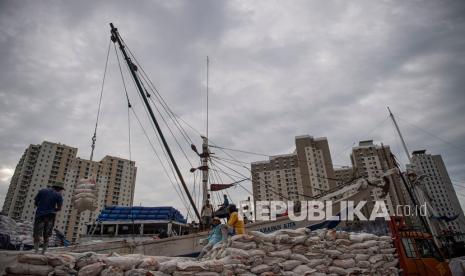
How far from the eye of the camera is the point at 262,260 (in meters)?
5.89

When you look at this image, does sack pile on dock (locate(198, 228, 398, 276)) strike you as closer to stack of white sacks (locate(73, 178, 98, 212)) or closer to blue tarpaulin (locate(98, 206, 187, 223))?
stack of white sacks (locate(73, 178, 98, 212))

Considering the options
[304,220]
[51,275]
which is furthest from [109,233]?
[51,275]

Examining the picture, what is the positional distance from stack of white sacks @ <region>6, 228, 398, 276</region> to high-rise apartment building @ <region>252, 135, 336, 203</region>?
55.0 metres

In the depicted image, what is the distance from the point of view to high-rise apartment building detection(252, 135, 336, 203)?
73.8 m

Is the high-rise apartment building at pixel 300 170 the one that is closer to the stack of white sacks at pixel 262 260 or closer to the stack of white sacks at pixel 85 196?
the stack of white sacks at pixel 262 260

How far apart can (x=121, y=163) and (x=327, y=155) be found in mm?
69269

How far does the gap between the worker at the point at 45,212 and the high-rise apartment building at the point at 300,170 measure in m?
58.0

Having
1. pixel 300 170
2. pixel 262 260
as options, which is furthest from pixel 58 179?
pixel 262 260

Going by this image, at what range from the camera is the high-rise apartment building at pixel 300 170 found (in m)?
73.8

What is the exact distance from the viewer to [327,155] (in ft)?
261

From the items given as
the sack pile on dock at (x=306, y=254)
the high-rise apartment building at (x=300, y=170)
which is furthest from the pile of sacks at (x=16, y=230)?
the high-rise apartment building at (x=300, y=170)

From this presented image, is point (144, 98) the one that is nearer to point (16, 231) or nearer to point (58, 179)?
point (16, 231)

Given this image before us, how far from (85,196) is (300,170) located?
3132 inches

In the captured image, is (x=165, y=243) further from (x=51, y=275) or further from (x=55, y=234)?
(x=55, y=234)
